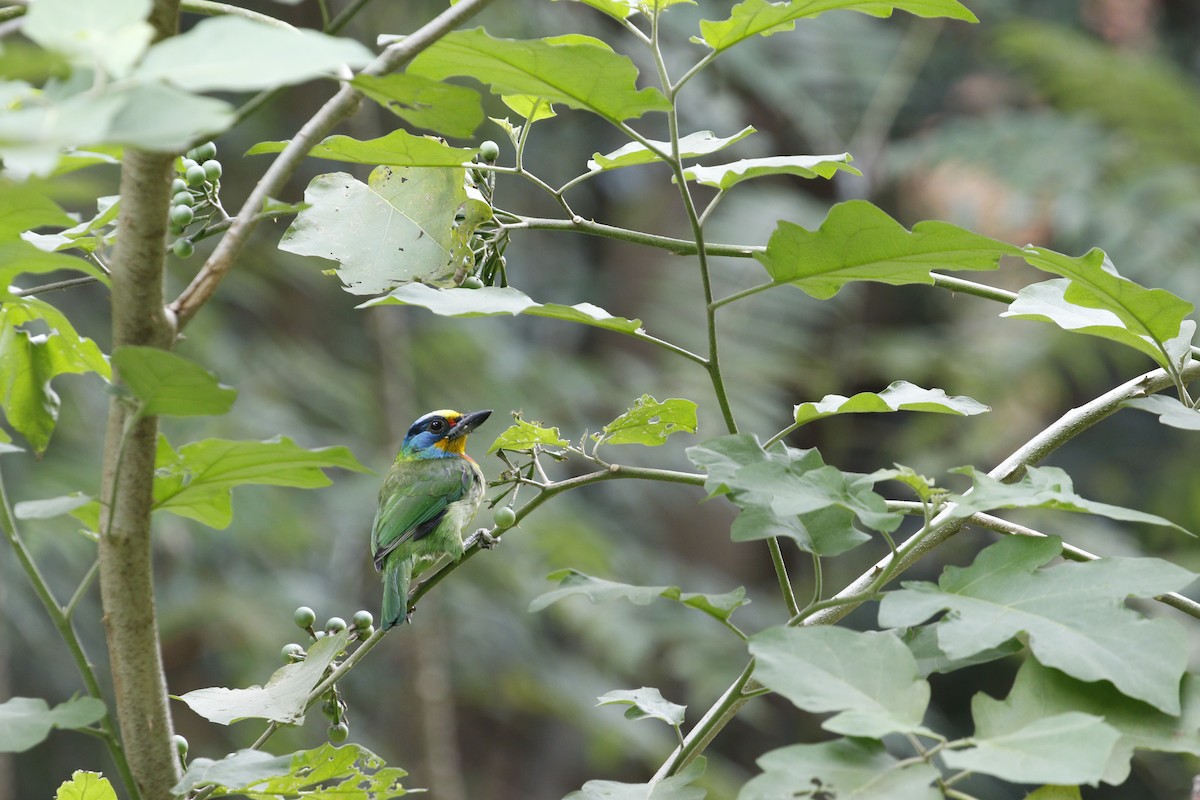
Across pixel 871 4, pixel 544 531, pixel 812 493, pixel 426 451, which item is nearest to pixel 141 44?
pixel 812 493

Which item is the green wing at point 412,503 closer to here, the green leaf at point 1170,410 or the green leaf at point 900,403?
the green leaf at point 900,403

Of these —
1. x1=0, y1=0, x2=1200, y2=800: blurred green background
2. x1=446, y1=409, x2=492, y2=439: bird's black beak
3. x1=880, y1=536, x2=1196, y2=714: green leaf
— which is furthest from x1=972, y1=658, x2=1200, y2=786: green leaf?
x1=0, y1=0, x2=1200, y2=800: blurred green background

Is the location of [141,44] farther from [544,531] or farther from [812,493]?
[544,531]

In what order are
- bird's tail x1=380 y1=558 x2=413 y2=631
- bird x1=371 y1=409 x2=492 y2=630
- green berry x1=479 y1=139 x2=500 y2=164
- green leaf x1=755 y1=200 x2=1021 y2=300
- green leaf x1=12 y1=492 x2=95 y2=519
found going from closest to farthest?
green leaf x1=12 y1=492 x2=95 y2=519, green leaf x1=755 y1=200 x2=1021 y2=300, green berry x1=479 y1=139 x2=500 y2=164, bird's tail x1=380 y1=558 x2=413 y2=631, bird x1=371 y1=409 x2=492 y2=630

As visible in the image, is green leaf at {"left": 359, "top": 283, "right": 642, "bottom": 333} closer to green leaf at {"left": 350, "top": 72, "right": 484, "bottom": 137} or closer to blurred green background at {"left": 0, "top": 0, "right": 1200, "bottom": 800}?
green leaf at {"left": 350, "top": 72, "right": 484, "bottom": 137}

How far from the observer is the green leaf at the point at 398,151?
0.86 m

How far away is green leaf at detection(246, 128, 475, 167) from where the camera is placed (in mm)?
858

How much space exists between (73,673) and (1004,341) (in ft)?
13.4

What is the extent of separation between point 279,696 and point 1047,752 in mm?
543

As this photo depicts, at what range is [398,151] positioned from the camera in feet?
2.88

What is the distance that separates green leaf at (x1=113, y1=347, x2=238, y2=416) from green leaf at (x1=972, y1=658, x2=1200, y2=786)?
17.7 inches

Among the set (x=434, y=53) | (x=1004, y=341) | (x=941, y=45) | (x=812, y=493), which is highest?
(x=434, y=53)

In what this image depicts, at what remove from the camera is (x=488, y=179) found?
1081 millimetres

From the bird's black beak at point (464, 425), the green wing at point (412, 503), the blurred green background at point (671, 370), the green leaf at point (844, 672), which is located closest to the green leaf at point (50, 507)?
the green leaf at point (844, 672)
